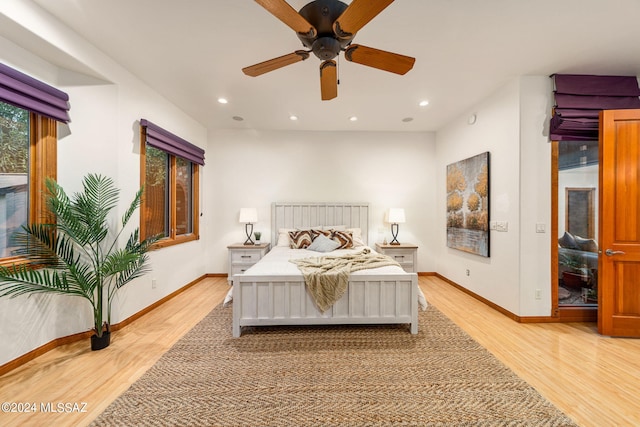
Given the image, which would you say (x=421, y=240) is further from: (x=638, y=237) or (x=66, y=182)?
(x=66, y=182)

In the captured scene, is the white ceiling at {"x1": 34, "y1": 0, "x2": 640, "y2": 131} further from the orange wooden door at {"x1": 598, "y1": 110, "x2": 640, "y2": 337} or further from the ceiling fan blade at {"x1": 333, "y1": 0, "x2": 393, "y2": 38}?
the orange wooden door at {"x1": 598, "y1": 110, "x2": 640, "y2": 337}

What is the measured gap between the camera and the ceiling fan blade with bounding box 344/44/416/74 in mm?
1711

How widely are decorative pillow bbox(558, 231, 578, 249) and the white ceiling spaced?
1770 mm

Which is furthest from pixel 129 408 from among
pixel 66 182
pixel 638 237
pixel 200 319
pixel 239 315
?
pixel 638 237

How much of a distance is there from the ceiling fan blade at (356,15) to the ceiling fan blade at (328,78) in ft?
0.72

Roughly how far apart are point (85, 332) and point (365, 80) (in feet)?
12.6

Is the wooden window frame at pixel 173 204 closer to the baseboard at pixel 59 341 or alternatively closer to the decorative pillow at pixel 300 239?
the baseboard at pixel 59 341

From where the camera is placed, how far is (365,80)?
288 centimetres

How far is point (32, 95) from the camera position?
6.71ft

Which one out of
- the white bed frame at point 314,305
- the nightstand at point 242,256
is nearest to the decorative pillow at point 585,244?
the white bed frame at point 314,305

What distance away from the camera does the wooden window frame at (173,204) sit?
306 centimetres

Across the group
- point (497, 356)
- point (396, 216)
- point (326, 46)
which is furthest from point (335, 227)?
point (326, 46)

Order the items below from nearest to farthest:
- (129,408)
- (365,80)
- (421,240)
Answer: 1. (129,408)
2. (365,80)
3. (421,240)

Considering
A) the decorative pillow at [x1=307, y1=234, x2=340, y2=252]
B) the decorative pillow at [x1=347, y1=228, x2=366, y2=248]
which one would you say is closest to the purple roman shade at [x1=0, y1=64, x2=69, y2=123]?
the decorative pillow at [x1=307, y1=234, x2=340, y2=252]
